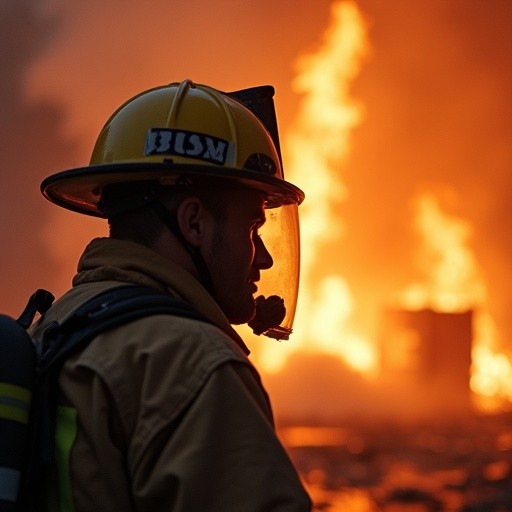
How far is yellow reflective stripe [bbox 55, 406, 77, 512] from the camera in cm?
180

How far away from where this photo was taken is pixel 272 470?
1.75m

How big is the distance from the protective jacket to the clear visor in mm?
1048

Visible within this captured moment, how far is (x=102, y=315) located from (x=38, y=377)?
0.52 feet

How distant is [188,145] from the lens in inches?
92.4

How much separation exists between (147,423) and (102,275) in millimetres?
457

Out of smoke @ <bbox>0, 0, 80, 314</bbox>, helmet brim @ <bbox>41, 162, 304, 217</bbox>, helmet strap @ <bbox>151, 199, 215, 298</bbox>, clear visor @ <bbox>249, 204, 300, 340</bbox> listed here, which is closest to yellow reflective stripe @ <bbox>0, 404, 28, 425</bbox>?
helmet strap @ <bbox>151, 199, 215, 298</bbox>

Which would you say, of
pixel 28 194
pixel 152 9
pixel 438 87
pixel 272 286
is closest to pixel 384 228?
pixel 438 87

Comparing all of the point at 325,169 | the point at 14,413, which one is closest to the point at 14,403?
the point at 14,413

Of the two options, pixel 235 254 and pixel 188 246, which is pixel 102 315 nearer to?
pixel 188 246

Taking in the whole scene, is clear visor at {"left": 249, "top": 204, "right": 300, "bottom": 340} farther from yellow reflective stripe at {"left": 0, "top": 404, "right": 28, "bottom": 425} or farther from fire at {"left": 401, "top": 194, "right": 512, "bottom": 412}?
fire at {"left": 401, "top": 194, "right": 512, "bottom": 412}

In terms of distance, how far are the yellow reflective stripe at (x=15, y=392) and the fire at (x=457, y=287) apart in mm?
24731

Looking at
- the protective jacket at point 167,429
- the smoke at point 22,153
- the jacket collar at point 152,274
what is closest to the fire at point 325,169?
the smoke at point 22,153

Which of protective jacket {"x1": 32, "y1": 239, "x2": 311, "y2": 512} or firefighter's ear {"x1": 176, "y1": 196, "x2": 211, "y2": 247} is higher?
firefighter's ear {"x1": 176, "y1": 196, "x2": 211, "y2": 247}

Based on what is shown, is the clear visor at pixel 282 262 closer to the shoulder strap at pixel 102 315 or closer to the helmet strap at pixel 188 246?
the helmet strap at pixel 188 246
